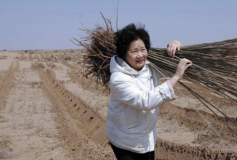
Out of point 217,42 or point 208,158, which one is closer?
point 217,42

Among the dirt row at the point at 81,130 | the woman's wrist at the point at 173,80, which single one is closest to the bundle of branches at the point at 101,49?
the woman's wrist at the point at 173,80

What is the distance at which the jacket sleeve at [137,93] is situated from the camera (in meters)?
1.60

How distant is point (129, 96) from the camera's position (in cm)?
166

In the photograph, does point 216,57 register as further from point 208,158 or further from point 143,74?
point 208,158

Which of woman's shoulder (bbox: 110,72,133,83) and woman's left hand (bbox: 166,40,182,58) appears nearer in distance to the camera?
woman's shoulder (bbox: 110,72,133,83)

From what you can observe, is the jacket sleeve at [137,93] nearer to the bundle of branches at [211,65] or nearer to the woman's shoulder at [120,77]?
the woman's shoulder at [120,77]

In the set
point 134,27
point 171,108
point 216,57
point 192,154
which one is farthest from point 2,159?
point 171,108

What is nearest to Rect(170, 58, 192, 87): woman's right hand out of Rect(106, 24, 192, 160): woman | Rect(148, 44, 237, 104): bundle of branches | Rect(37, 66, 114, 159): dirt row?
Rect(106, 24, 192, 160): woman

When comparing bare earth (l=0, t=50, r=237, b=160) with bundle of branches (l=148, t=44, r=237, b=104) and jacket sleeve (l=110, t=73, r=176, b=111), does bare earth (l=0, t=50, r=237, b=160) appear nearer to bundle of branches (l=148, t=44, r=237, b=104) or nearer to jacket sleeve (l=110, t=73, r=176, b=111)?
jacket sleeve (l=110, t=73, r=176, b=111)

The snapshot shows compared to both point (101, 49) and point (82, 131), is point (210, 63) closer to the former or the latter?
point (101, 49)

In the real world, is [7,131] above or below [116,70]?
below

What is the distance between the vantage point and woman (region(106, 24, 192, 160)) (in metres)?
1.74

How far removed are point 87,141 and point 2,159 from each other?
1.36 meters

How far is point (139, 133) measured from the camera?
1.78m
